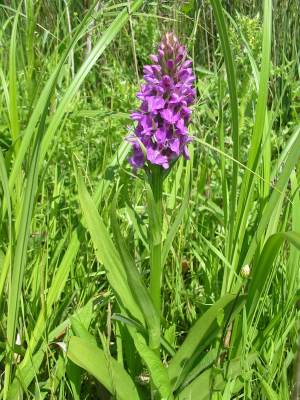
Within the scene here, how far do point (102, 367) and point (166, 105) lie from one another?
465 millimetres

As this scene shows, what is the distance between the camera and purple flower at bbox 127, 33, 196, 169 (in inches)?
39.0

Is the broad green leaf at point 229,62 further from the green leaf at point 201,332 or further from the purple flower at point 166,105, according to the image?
the green leaf at point 201,332

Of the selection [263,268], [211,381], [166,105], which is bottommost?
[211,381]

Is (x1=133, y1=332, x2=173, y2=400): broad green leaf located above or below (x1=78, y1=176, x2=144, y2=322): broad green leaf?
below

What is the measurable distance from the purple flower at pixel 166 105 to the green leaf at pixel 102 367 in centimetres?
34

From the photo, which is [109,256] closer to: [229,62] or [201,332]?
[201,332]

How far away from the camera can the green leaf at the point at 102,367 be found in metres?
0.99

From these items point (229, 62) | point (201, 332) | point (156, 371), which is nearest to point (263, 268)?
point (201, 332)

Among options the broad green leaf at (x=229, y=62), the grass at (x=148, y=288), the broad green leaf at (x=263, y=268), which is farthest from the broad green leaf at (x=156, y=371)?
the broad green leaf at (x=229, y=62)

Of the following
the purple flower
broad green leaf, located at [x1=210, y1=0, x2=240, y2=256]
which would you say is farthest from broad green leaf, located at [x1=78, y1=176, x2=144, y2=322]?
broad green leaf, located at [x1=210, y1=0, x2=240, y2=256]

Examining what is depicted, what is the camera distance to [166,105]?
100 cm

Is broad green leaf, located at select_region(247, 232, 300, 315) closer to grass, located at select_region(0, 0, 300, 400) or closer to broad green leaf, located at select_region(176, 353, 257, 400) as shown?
grass, located at select_region(0, 0, 300, 400)

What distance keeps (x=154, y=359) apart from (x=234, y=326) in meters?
0.21

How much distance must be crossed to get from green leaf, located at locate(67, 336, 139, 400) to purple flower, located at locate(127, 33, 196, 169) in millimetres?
336
